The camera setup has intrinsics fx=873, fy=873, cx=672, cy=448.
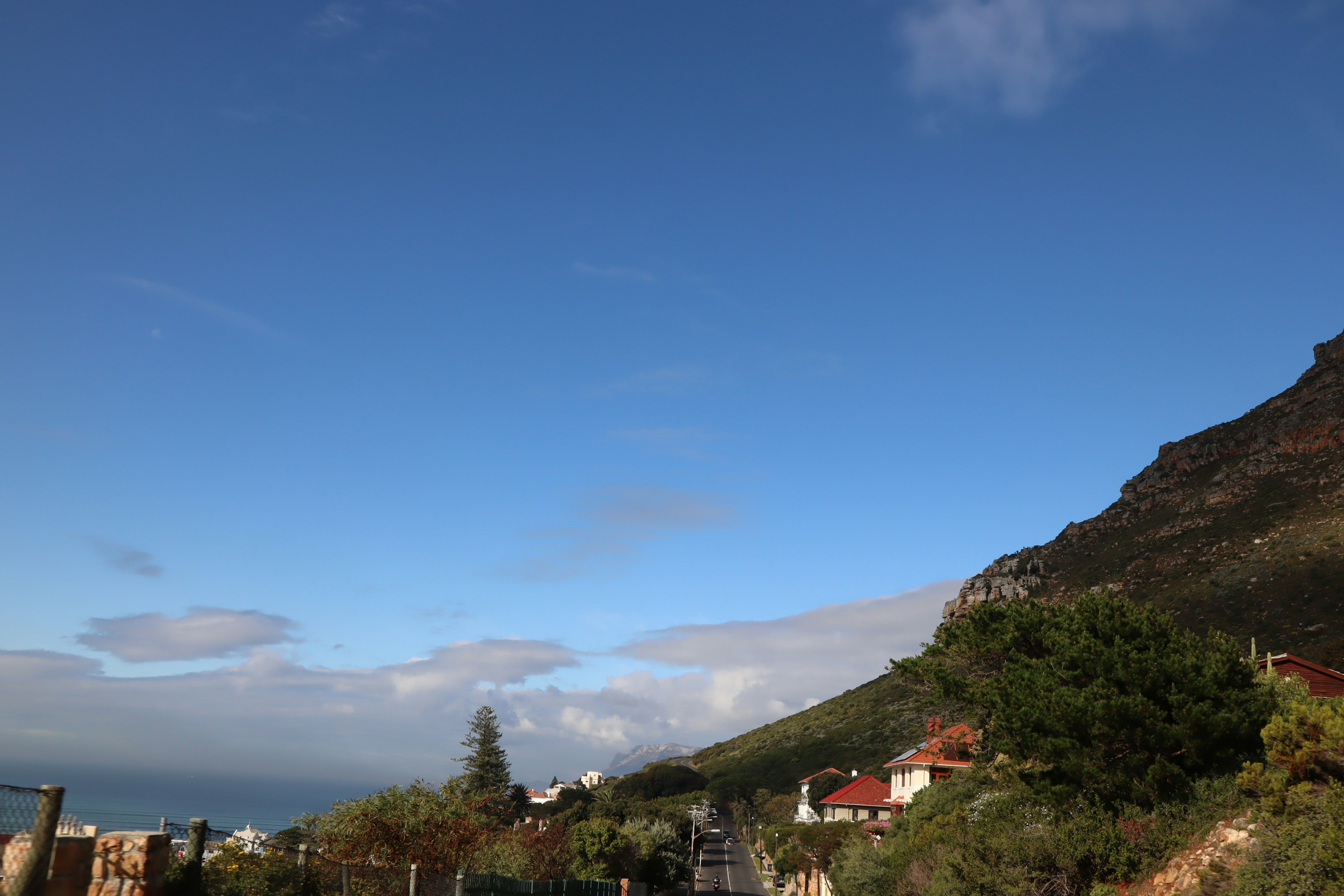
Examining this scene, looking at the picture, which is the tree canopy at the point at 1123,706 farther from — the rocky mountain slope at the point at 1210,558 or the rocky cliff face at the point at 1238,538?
the rocky cliff face at the point at 1238,538

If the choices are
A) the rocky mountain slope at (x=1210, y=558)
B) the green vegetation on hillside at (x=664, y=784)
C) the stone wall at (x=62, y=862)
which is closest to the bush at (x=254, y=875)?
the stone wall at (x=62, y=862)

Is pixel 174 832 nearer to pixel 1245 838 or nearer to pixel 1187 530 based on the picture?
→ pixel 1245 838

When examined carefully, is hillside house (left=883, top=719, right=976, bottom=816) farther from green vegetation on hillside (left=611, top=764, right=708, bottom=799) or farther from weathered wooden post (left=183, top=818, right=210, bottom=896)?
green vegetation on hillside (left=611, top=764, right=708, bottom=799)

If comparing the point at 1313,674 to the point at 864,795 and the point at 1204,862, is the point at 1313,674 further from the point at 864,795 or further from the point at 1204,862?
the point at 864,795

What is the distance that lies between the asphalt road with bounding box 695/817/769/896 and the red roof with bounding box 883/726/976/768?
47.4ft

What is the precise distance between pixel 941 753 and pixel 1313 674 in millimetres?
23391

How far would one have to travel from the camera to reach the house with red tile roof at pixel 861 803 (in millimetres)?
75500

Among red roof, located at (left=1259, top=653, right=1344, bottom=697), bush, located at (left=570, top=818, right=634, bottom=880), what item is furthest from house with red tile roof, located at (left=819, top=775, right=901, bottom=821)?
red roof, located at (left=1259, top=653, right=1344, bottom=697)

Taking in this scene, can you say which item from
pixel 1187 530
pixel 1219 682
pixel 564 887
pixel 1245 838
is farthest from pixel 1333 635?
pixel 564 887

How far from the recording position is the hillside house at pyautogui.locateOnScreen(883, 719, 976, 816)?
54375 millimetres

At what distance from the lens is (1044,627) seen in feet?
110

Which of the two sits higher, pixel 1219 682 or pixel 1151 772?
pixel 1219 682

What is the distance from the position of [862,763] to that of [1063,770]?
81.5 meters

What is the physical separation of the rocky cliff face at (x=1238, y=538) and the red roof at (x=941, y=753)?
22340 millimetres
